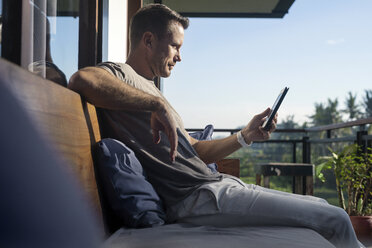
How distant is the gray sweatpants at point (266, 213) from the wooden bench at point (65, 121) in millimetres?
316

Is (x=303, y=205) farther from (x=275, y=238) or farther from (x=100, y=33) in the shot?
(x=100, y=33)

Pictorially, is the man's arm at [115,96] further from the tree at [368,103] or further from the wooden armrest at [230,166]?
the tree at [368,103]

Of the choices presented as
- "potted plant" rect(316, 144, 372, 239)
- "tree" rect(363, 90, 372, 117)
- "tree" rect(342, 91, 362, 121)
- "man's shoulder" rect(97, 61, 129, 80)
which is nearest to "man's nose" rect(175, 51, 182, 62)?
"man's shoulder" rect(97, 61, 129, 80)

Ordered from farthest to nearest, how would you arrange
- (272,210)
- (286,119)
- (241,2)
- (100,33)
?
(286,119) < (241,2) < (100,33) < (272,210)

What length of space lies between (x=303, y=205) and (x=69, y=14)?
121 cm

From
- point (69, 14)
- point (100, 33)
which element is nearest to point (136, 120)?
point (69, 14)

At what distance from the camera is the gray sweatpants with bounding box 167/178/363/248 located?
116 cm

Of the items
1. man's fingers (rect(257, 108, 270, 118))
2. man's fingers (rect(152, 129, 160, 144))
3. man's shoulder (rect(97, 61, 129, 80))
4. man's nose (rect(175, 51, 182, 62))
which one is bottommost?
man's fingers (rect(152, 129, 160, 144))

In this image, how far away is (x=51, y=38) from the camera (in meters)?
1.29

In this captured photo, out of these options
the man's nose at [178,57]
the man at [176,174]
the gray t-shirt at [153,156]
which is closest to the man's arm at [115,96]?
the man at [176,174]

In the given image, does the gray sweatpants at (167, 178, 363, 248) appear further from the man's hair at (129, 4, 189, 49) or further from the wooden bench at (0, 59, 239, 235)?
the man's hair at (129, 4, 189, 49)

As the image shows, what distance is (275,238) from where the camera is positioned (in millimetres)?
1015

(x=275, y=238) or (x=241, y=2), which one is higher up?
(x=241, y=2)

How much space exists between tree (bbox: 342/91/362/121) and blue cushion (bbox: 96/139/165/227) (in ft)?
146
